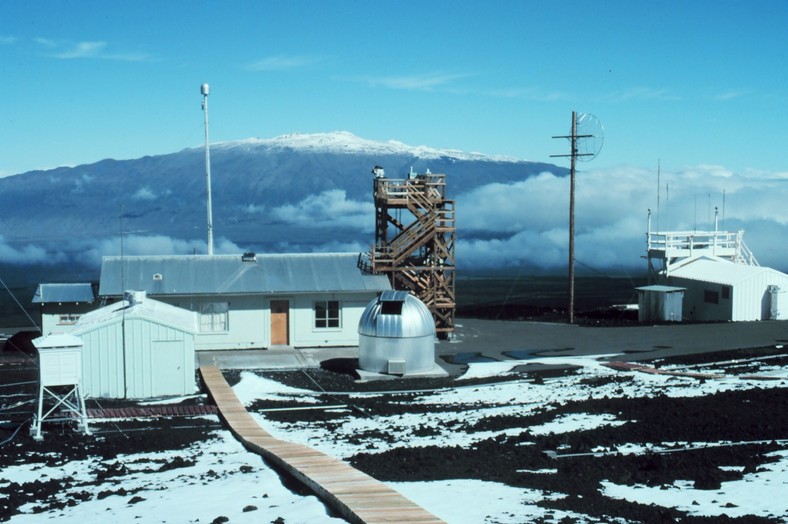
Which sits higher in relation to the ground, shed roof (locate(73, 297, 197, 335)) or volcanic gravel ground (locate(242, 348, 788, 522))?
shed roof (locate(73, 297, 197, 335))

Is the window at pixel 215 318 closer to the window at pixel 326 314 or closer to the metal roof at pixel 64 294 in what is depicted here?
the window at pixel 326 314

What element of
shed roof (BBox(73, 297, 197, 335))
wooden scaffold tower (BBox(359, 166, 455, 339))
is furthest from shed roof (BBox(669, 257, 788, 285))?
shed roof (BBox(73, 297, 197, 335))

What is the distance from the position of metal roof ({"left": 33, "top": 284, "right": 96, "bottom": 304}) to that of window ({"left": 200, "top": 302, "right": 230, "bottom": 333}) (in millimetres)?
4231

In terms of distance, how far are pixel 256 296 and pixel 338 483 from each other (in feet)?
73.4

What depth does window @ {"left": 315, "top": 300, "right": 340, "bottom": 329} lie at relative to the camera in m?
36.5

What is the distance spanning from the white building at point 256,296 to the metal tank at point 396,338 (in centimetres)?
554

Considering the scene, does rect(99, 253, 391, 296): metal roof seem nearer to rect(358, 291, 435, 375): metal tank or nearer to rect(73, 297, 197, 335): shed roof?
rect(358, 291, 435, 375): metal tank

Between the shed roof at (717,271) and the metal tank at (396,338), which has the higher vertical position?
the shed roof at (717,271)

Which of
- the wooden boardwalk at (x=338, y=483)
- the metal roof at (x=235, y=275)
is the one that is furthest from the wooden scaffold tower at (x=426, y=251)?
the wooden boardwalk at (x=338, y=483)

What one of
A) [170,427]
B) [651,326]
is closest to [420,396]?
[170,427]

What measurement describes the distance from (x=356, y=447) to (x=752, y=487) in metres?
7.78

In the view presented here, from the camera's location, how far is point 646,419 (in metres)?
19.7

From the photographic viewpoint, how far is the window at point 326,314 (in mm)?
36469

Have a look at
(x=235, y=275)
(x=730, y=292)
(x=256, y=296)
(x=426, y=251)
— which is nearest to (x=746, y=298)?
(x=730, y=292)
